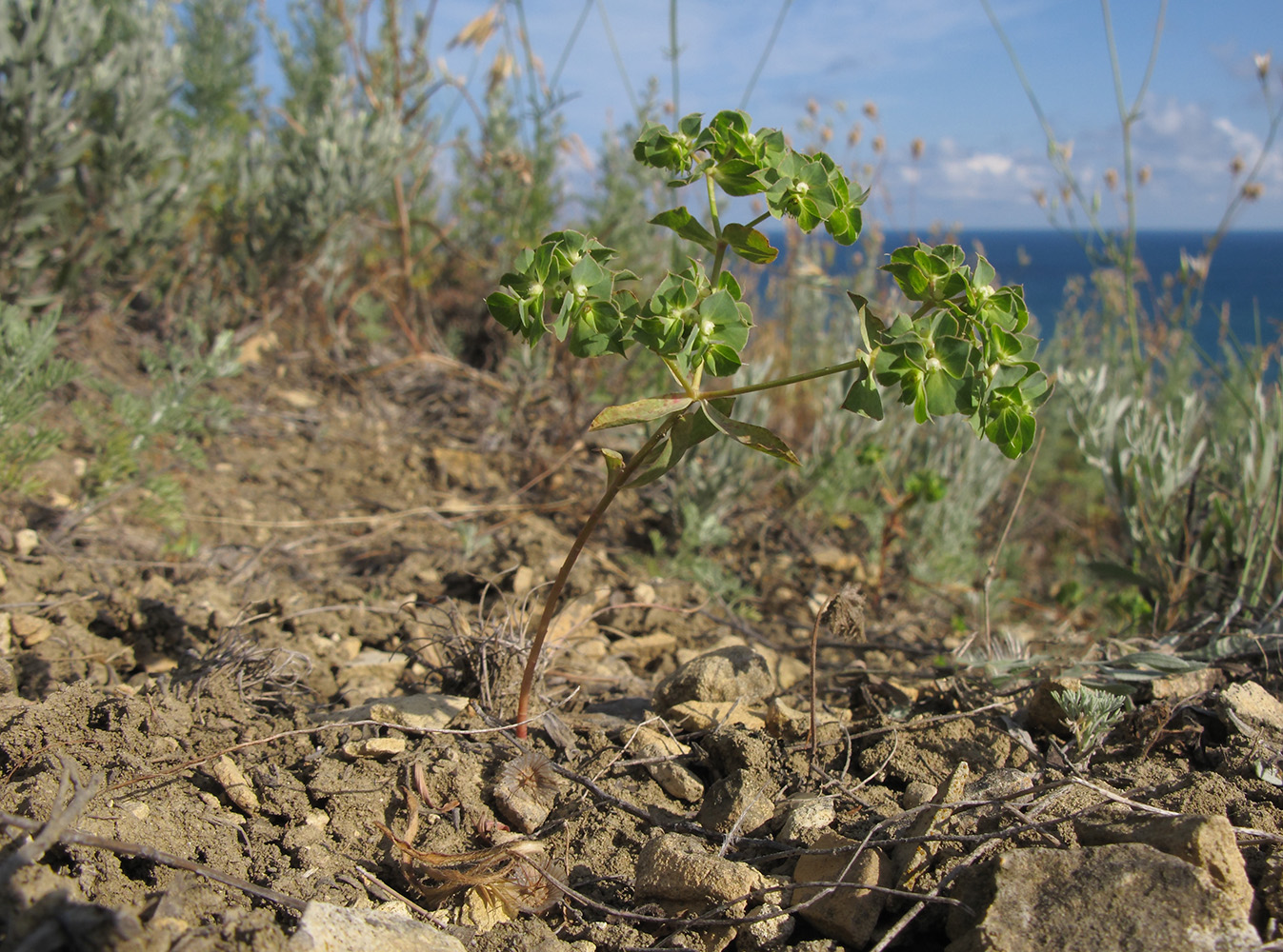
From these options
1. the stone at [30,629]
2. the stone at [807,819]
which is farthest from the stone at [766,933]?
the stone at [30,629]

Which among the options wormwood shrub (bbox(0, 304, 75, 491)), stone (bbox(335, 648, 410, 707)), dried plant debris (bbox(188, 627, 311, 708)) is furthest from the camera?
wormwood shrub (bbox(0, 304, 75, 491))

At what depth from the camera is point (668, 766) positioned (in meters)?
1.97

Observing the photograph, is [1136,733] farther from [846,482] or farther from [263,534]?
[263,534]

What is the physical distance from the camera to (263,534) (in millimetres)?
3396

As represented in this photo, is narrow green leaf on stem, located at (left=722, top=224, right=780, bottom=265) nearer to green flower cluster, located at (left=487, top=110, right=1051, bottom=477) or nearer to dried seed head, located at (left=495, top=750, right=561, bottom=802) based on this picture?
green flower cluster, located at (left=487, top=110, right=1051, bottom=477)

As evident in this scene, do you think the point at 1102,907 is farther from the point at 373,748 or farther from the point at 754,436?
the point at 373,748

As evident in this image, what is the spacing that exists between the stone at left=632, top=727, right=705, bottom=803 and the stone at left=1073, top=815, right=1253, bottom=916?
2.85 ft

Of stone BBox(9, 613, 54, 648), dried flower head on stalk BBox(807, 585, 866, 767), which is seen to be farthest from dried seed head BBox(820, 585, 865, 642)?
stone BBox(9, 613, 54, 648)

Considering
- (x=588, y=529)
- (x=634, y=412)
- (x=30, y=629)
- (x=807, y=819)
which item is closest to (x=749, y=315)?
(x=634, y=412)

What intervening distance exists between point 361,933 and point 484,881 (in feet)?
0.81

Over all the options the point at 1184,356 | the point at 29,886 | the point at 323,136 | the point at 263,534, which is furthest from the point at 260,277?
the point at 1184,356

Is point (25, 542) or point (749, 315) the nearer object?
point (749, 315)

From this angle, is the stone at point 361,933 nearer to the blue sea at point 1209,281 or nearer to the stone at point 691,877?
the stone at point 691,877

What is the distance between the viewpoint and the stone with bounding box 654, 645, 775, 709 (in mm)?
2186
